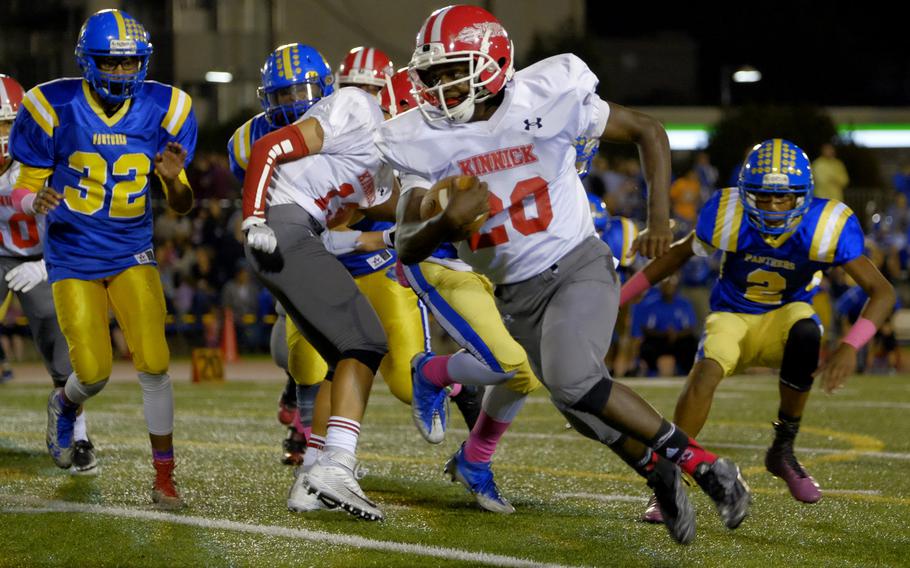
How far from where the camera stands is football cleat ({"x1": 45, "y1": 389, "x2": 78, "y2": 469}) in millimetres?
5812

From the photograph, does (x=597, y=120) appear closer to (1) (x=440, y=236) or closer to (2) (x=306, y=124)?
(1) (x=440, y=236)

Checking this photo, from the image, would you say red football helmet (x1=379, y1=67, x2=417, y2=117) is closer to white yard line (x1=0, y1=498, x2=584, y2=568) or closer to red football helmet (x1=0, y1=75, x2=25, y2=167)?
red football helmet (x1=0, y1=75, x2=25, y2=167)

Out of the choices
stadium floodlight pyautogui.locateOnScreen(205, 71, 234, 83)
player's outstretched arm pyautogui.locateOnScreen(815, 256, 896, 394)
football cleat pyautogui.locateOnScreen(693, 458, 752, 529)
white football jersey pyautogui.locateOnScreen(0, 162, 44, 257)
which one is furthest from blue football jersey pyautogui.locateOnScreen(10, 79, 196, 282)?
stadium floodlight pyautogui.locateOnScreen(205, 71, 234, 83)

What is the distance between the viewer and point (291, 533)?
432cm

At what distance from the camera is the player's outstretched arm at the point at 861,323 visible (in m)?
4.46

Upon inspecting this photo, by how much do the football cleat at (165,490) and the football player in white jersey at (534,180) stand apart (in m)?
1.35

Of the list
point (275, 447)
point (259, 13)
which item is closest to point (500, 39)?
point (275, 447)

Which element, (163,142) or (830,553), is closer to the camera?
(830,553)

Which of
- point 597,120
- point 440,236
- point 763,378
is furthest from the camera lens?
point 763,378

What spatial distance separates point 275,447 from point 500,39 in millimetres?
3104

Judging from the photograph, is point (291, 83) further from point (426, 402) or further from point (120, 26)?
point (426, 402)

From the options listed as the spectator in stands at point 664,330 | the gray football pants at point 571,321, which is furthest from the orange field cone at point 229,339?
the gray football pants at point 571,321

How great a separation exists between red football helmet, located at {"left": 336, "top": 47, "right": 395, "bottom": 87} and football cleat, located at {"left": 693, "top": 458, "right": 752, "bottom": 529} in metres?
2.80

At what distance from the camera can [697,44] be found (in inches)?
1545
